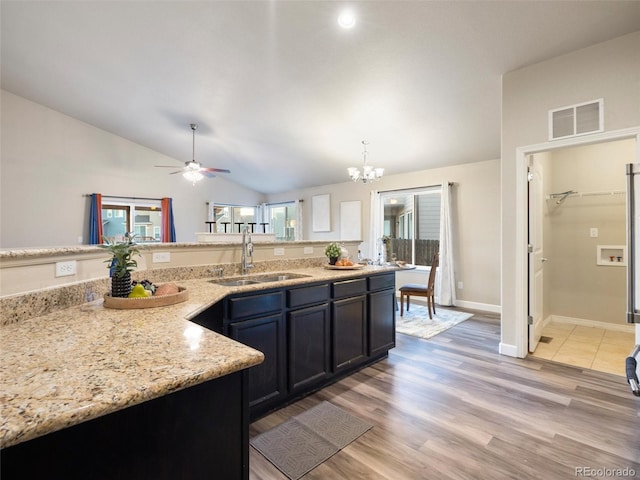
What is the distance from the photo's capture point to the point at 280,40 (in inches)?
117

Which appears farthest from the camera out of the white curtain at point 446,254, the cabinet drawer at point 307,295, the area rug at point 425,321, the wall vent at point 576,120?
the white curtain at point 446,254

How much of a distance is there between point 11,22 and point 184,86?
165 centimetres

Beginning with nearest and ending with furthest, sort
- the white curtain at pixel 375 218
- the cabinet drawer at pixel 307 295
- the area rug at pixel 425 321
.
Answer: the cabinet drawer at pixel 307 295 < the area rug at pixel 425 321 < the white curtain at pixel 375 218

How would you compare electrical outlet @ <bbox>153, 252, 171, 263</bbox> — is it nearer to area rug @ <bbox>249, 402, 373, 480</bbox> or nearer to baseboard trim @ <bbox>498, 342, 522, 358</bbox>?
area rug @ <bbox>249, 402, 373, 480</bbox>

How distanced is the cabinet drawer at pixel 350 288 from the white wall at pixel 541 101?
4.98 feet

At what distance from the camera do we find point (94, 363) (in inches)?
34.0

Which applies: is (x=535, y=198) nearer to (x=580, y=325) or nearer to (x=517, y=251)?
(x=517, y=251)

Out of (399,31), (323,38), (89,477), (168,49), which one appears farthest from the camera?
(168,49)

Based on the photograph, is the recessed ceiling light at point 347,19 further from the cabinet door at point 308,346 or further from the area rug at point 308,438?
the area rug at point 308,438

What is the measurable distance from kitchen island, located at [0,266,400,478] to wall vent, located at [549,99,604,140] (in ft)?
10.8

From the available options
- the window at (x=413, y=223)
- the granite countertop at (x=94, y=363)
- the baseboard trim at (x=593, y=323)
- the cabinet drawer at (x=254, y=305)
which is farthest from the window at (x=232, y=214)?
the granite countertop at (x=94, y=363)

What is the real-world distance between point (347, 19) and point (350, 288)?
88.2 inches

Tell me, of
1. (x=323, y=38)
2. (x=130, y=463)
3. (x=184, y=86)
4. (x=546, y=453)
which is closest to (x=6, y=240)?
(x=184, y=86)

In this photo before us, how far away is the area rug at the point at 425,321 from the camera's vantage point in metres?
3.95
